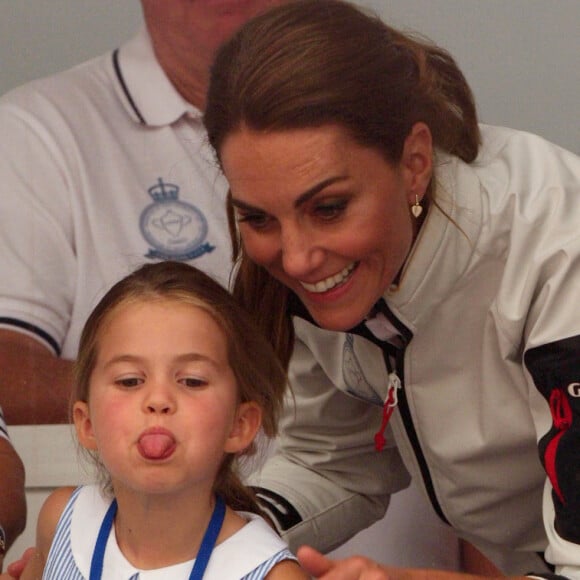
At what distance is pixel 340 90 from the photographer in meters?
1.27

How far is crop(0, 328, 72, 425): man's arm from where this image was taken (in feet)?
5.83

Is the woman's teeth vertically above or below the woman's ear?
below

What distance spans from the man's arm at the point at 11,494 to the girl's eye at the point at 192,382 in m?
0.45

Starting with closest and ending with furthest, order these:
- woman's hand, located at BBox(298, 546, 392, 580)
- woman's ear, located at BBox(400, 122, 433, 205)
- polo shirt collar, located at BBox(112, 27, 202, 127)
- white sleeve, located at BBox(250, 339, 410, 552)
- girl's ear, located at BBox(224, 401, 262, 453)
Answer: woman's hand, located at BBox(298, 546, 392, 580) < girl's ear, located at BBox(224, 401, 262, 453) < woman's ear, located at BBox(400, 122, 433, 205) < white sleeve, located at BBox(250, 339, 410, 552) < polo shirt collar, located at BBox(112, 27, 202, 127)

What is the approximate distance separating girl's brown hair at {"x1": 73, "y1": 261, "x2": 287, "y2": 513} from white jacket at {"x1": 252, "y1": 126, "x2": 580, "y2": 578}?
20 centimetres

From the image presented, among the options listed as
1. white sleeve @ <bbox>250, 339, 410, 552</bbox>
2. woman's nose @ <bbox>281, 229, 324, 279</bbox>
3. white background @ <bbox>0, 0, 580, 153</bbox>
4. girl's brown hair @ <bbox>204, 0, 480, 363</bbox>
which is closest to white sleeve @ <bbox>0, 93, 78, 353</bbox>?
white background @ <bbox>0, 0, 580, 153</bbox>

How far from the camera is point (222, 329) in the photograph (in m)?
1.25

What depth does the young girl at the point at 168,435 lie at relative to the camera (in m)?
1.16

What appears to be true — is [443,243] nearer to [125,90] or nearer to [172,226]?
[172,226]

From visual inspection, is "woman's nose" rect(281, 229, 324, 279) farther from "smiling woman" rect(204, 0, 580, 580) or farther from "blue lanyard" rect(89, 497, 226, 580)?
"blue lanyard" rect(89, 497, 226, 580)

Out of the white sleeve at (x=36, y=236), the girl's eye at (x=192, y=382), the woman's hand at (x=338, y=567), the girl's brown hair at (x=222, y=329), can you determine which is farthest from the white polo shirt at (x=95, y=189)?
the woman's hand at (x=338, y=567)

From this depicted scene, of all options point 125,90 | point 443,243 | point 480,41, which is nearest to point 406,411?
point 443,243

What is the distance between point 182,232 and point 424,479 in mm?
507

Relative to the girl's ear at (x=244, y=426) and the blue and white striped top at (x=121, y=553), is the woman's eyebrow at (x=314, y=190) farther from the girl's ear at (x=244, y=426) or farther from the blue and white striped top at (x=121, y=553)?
the blue and white striped top at (x=121, y=553)
